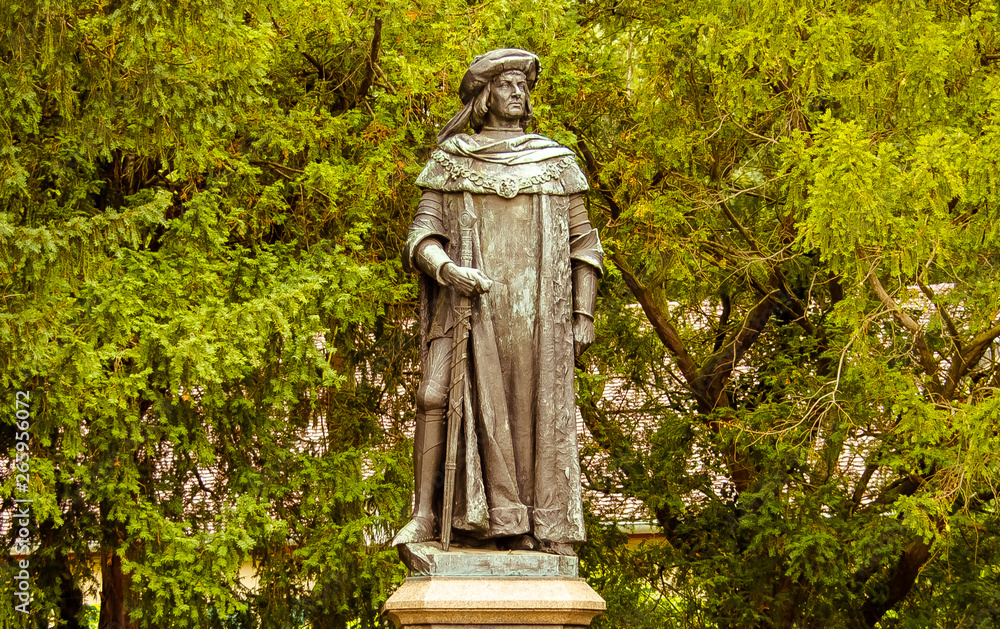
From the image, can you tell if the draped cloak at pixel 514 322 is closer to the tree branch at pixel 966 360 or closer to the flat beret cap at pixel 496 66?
the flat beret cap at pixel 496 66

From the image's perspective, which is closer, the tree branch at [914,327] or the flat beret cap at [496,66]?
the flat beret cap at [496,66]

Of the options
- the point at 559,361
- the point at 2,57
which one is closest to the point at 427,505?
the point at 559,361

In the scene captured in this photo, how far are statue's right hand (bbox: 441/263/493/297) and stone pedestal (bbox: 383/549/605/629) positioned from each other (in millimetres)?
1159

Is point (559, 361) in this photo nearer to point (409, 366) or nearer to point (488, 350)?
point (488, 350)

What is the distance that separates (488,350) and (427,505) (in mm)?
758

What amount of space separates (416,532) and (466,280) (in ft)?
3.76

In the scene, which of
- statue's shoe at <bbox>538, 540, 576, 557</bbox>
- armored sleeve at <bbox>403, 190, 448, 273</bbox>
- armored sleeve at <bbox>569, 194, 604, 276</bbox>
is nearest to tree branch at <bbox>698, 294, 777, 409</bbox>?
armored sleeve at <bbox>569, 194, 604, 276</bbox>

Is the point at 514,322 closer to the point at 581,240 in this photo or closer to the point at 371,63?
the point at 581,240

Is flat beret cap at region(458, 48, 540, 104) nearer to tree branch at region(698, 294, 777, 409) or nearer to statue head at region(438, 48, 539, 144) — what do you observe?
statue head at region(438, 48, 539, 144)

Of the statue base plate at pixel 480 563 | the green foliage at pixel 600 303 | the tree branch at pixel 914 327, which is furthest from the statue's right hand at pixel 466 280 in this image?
the tree branch at pixel 914 327

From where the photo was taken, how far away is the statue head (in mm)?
6734

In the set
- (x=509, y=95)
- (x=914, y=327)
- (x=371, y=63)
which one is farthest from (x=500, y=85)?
(x=371, y=63)

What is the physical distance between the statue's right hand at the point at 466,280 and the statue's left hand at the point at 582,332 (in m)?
0.52

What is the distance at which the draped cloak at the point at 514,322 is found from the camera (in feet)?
20.6
